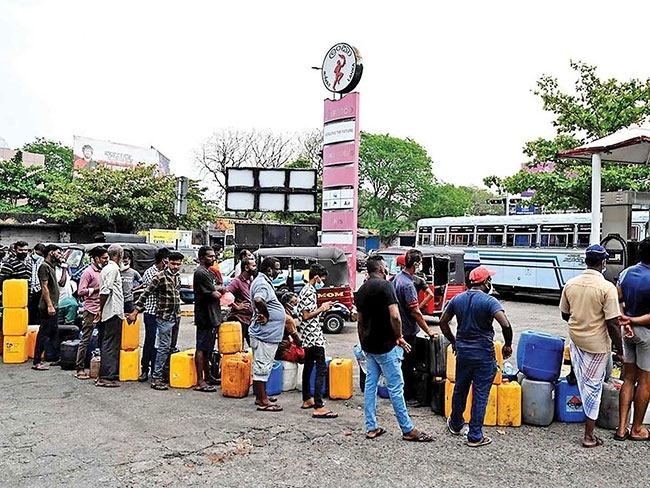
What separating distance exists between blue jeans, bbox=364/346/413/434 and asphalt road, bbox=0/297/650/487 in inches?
8.7

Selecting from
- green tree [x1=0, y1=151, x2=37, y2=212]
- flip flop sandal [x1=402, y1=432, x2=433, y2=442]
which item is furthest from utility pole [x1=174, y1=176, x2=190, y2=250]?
green tree [x1=0, y1=151, x2=37, y2=212]

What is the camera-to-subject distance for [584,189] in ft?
73.8

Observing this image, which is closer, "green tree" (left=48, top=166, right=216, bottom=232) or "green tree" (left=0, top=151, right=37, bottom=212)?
"green tree" (left=48, top=166, right=216, bottom=232)

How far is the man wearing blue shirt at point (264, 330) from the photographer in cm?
690

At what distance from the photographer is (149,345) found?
8.41 meters

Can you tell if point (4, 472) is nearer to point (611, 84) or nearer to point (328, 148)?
point (328, 148)

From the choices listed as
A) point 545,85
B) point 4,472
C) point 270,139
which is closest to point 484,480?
point 4,472

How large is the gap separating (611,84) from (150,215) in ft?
81.6

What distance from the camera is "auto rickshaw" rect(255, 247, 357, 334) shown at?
1394 centimetres

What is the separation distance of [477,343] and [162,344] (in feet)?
14.0

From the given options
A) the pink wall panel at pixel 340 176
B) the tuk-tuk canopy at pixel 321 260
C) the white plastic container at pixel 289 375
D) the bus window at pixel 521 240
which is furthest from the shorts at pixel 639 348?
the bus window at pixel 521 240

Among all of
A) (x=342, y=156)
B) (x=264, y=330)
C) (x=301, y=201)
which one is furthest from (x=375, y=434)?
(x=301, y=201)

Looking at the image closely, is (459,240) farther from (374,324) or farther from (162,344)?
(374,324)

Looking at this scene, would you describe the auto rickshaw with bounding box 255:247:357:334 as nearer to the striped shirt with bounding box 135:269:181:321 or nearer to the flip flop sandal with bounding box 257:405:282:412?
the striped shirt with bounding box 135:269:181:321
